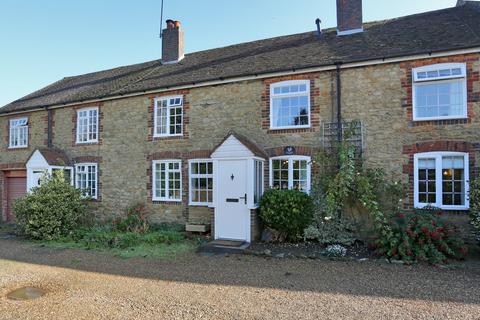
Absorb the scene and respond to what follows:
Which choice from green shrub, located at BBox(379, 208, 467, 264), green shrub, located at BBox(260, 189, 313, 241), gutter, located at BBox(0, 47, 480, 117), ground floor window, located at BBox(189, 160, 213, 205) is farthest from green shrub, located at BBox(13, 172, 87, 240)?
green shrub, located at BBox(379, 208, 467, 264)

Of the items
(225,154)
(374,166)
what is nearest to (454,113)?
(374,166)

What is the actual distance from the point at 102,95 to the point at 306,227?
32.3ft

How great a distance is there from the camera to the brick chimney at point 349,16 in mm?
12180

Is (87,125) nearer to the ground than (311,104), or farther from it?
nearer to the ground

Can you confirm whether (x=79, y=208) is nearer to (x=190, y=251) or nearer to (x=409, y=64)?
(x=190, y=251)

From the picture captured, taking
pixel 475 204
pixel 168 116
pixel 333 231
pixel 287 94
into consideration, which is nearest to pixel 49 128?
pixel 168 116

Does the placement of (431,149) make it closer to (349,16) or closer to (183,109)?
(349,16)

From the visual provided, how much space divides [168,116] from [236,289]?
26.5 feet

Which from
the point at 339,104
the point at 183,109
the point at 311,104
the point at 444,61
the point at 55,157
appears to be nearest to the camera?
the point at 444,61

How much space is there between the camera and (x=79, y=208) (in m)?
12.2

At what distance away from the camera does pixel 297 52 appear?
11789 millimetres

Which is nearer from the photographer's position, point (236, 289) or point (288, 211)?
point (236, 289)

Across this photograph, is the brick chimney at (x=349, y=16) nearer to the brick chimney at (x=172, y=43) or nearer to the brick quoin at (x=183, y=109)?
the brick quoin at (x=183, y=109)

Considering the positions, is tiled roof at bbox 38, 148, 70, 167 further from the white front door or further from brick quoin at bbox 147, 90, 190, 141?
the white front door
